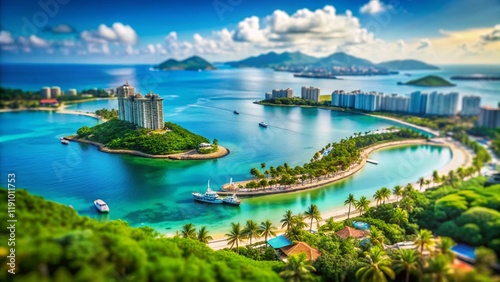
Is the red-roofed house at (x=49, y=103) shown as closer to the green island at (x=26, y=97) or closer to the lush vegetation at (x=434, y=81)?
the green island at (x=26, y=97)

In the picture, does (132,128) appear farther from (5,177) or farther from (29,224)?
(29,224)

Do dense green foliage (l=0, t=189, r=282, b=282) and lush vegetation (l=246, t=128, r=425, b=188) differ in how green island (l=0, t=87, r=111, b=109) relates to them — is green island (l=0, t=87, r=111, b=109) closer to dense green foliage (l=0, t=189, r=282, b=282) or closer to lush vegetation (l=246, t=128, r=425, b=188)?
dense green foliage (l=0, t=189, r=282, b=282)

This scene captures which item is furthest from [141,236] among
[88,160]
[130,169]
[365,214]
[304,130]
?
[304,130]

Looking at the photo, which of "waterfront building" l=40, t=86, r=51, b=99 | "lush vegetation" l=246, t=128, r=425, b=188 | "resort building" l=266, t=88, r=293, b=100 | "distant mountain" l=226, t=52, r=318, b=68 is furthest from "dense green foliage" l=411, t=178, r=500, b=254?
"distant mountain" l=226, t=52, r=318, b=68

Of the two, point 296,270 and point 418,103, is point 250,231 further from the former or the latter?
point 418,103

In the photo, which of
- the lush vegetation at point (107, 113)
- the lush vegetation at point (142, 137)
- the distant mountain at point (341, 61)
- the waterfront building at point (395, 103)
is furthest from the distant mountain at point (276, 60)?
the waterfront building at point (395, 103)

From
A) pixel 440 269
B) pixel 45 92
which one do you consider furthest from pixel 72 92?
pixel 440 269
